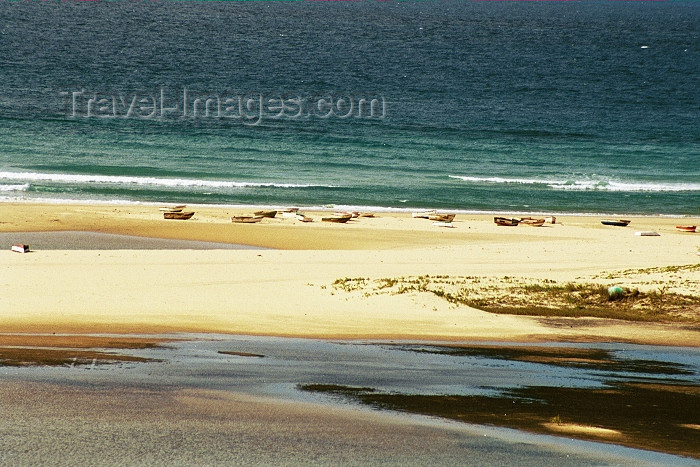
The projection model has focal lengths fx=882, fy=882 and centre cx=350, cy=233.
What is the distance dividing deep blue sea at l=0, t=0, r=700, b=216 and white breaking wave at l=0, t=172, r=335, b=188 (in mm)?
196

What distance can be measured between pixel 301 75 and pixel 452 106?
67.6 ft

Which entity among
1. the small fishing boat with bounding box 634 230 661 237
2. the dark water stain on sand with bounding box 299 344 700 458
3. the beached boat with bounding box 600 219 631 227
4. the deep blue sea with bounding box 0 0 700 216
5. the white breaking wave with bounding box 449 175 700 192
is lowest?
the dark water stain on sand with bounding box 299 344 700 458

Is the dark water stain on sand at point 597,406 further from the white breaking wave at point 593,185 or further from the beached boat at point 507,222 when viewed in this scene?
the white breaking wave at point 593,185

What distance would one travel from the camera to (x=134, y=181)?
3509 centimetres

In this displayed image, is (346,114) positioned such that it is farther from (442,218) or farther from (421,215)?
(442,218)

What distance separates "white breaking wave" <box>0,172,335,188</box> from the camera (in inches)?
1351

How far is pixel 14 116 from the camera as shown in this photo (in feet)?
167

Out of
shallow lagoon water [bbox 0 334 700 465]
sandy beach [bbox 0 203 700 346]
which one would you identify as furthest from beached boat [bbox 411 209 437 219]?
shallow lagoon water [bbox 0 334 700 465]

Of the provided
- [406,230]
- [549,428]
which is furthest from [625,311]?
[406,230]

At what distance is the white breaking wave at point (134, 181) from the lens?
34.3 meters

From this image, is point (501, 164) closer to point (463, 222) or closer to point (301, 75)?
point (463, 222)

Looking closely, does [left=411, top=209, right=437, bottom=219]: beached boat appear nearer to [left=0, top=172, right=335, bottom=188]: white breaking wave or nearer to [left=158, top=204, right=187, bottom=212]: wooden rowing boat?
[left=158, top=204, right=187, bottom=212]: wooden rowing boat

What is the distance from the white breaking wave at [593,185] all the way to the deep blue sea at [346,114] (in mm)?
226

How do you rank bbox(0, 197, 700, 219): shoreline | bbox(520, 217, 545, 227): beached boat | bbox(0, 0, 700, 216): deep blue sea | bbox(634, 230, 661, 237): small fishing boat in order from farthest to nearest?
1. bbox(0, 0, 700, 216): deep blue sea
2. bbox(0, 197, 700, 219): shoreline
3. bbox(520, 217, 545, 227): beached boat
4. bbox(634, 230, 661, 237): small fishing boat
